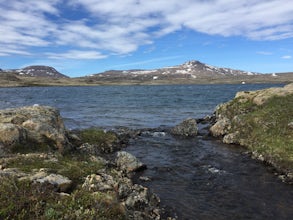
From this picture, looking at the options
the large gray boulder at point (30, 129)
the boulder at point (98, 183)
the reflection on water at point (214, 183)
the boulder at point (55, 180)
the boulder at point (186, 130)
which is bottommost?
the reflection on water at point (214, 183)

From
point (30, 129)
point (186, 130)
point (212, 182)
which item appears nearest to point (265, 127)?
point (186, 130)

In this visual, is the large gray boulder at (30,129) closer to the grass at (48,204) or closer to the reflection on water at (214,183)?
the reflection on water at (214,183)

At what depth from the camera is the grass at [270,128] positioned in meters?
24.1

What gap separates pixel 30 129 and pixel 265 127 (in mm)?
22073

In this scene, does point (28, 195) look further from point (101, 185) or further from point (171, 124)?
point (171, 124)

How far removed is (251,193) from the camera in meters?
18.9

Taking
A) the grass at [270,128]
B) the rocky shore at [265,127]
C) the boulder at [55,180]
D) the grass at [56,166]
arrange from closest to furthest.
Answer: the boulder at [55,180], the grass at [56,166], the rocky shore at [265,127], the grass at [270,128]

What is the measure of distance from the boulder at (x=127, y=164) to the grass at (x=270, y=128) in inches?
426

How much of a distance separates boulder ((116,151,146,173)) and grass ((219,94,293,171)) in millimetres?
10818

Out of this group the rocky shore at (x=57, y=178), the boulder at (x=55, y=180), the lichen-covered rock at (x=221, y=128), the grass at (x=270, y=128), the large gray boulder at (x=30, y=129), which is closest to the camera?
the rocky shore at (x=57, y=178)

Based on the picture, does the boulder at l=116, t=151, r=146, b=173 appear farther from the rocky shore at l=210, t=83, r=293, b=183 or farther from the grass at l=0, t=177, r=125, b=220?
the grass at l=0, t=177, r=125, b=220

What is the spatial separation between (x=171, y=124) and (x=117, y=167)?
25075mm

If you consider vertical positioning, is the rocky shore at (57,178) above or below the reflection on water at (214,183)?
above

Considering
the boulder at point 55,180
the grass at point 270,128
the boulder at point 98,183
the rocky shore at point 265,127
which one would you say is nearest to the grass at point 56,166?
the boulder at point 98,183
